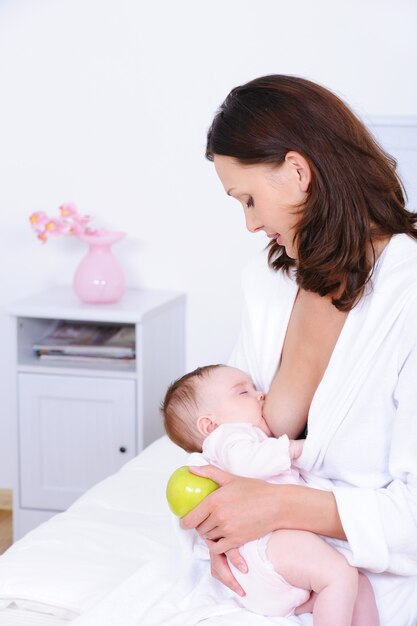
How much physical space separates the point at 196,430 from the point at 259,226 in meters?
0.36

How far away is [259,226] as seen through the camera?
1453mm

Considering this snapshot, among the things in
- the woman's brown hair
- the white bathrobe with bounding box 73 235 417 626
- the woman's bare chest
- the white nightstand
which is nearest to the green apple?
the white bathrobe with bounding box 73 235 417 626

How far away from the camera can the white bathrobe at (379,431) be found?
129cm

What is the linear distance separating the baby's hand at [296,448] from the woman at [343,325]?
18 millimetres

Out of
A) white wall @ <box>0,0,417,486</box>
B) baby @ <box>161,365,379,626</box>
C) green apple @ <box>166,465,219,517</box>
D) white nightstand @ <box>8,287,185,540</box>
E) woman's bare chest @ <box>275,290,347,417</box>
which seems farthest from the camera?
white wall @ <box>0,0,417,486</box>

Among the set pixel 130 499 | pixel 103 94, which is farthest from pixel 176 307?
pixel 130 499

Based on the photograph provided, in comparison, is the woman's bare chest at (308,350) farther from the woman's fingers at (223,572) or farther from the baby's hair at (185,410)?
the woman's fingers at (223,572)

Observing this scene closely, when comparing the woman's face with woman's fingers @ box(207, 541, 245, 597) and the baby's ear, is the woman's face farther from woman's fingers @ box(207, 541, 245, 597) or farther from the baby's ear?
woman's fingers @ box(207, 541, 245, 597)

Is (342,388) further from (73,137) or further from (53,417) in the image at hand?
(73,137)

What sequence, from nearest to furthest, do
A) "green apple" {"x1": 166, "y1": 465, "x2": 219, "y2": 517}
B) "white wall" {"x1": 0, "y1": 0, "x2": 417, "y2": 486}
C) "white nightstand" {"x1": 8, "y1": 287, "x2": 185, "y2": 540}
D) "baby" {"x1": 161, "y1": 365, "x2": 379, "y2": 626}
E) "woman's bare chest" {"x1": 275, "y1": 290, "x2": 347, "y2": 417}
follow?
"baby" {"x1": 161, "y1": 365, "x2": 379, "y2": 626} < "green apple" {"x1": 166, "y1": 465, "x2": 219, "y2": 517} < "woman's bare chest" {"x1": 275, "y1": 290, "x2": 347, "y2": 417} < "white nightstand" {"x1": 8, "y1": 287, "x2": 185, "y2": 540} < "white wall" {"x1": 0, "y1": 0, "x2": 417, "y2": 486}

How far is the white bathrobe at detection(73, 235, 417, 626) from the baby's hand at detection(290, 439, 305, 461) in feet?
0.07

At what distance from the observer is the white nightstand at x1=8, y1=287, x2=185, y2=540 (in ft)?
9.20

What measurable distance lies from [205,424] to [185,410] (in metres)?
0.05

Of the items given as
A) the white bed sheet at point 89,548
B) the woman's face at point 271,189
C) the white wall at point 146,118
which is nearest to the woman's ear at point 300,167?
the woman's face at point 271,189
